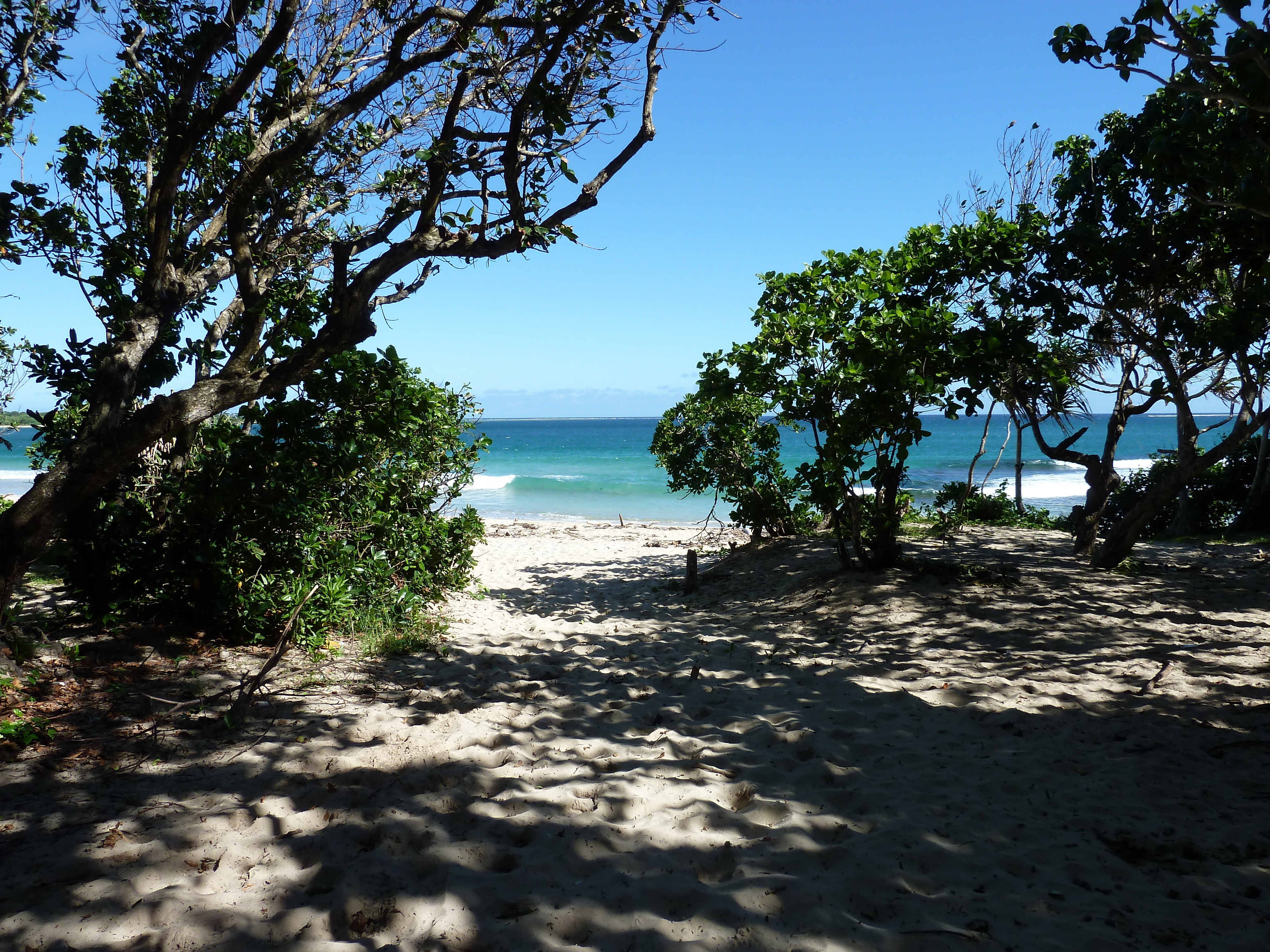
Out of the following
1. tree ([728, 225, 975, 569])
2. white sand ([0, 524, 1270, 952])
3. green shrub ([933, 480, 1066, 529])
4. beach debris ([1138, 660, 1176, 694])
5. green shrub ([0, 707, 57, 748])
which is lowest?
white sand ([0, 524, 1270, 952])

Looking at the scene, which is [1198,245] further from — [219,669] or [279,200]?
[219,669]

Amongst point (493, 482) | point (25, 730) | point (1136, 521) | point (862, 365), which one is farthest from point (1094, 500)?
point (493, 482)

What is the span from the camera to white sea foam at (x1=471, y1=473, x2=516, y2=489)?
39875 mm

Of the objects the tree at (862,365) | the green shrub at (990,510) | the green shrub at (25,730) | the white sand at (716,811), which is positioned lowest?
the white sand at (716,811)

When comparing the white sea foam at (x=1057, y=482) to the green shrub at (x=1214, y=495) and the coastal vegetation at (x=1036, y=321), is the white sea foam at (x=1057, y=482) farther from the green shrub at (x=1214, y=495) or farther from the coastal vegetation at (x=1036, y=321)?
the coastal vegetation at (x=1036, y=321)

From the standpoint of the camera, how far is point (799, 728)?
14.8 ft

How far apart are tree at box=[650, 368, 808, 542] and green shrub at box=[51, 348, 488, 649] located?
20.0 ft

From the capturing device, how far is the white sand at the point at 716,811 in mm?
2580

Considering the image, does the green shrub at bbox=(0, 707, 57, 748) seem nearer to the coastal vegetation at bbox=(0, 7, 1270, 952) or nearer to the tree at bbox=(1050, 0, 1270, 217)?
the coastal vegetation at bbox=(0, 7, 1270, 952)

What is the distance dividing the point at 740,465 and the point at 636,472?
120ft

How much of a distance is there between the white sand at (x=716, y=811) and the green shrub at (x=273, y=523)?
982 mm

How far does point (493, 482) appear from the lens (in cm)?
4194

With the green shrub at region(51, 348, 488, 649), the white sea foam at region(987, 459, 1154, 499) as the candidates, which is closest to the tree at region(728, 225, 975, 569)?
the green shrub at region(51, 348, 488, 649)

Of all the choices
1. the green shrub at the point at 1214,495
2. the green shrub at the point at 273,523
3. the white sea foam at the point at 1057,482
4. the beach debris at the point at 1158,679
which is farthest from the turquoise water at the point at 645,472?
the green shrub at the point at 273,523
